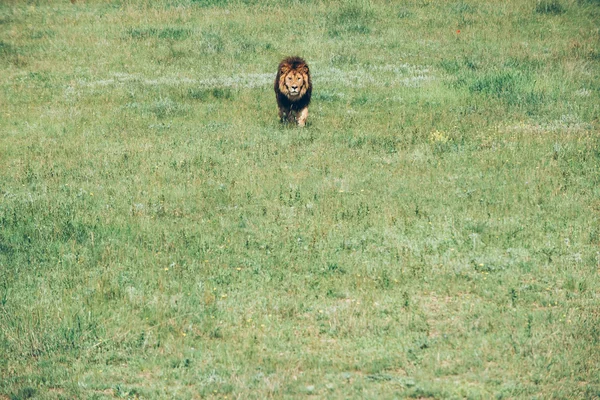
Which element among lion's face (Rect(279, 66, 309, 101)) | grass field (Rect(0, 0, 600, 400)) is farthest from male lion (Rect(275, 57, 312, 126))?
grass field (Rect(0, 0, 600, 400))

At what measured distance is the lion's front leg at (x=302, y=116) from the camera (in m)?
18.2

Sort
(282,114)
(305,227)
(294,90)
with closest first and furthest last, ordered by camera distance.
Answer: (305,227), (294,90), (282,114)

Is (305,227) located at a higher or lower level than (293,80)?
lower

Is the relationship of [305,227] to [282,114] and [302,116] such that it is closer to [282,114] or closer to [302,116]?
[302,116]

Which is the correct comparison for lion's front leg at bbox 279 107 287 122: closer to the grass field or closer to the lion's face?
the grass field

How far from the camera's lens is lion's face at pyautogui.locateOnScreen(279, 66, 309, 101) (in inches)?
695

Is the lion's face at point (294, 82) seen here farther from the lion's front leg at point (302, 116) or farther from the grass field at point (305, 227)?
the grass field at point (305, 227)

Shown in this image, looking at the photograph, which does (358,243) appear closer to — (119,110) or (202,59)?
(119,110)

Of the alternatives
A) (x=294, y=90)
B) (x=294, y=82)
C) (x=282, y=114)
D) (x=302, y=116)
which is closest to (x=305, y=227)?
(x=294, y=90)

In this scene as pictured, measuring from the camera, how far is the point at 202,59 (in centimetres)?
2553

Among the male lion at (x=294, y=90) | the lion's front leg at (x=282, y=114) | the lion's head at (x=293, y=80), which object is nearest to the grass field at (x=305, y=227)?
the lion's front leg at (x=282, y=114)

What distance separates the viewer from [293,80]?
1767 cm

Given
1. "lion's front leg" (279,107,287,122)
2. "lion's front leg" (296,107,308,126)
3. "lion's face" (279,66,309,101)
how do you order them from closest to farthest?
"lion's face" (279,66,309,101) → "lion's front leg" (296,107,308,126) → "lion's front leg" (279,107,287,122)

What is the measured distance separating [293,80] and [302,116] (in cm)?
98
